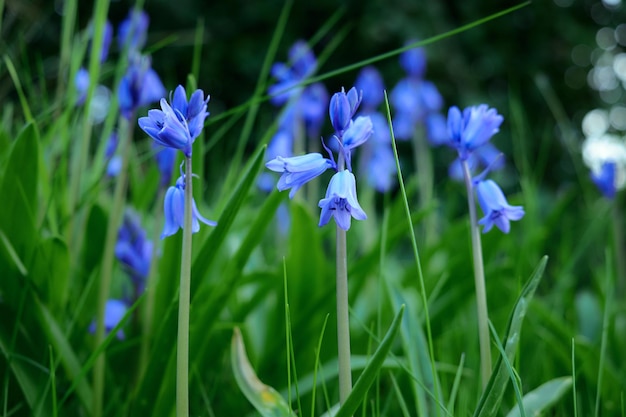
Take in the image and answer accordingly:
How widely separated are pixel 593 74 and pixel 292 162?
6.15 meters

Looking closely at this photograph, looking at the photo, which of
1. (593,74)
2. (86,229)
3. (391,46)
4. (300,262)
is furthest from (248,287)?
(593,74)

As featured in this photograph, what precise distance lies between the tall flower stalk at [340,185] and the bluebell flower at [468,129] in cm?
27

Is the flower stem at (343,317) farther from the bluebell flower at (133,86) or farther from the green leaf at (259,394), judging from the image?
the bluebell flower at (133,86)

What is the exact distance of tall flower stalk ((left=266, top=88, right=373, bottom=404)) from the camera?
36.2 inches

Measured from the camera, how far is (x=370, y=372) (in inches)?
36.3

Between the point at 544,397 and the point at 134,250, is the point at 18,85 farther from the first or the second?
the point at 544,397

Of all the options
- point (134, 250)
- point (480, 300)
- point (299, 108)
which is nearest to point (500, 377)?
point (480, 300)

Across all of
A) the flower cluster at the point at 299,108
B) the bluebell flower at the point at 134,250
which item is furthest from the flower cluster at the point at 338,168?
the flower cluster at the point at 299,108

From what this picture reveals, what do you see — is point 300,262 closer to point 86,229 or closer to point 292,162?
point 86,229

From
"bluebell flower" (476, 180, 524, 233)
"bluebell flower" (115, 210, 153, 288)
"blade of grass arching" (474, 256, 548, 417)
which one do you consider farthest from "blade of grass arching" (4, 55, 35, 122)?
"blade of grass arching" (474, 256, 548, 417)

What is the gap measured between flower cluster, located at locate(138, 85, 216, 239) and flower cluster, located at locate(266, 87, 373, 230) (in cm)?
12

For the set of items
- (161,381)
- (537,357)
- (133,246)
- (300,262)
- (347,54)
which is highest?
(347,54)

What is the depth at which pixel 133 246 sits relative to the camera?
1.77 meters

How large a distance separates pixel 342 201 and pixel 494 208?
389 millimetres
